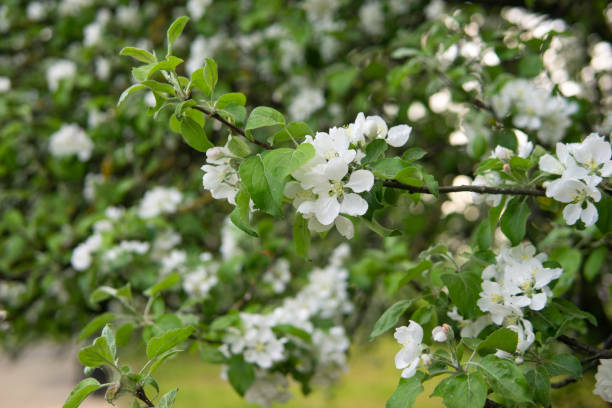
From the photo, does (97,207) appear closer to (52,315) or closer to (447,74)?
(52,315)

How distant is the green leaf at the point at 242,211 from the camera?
1.09 metres

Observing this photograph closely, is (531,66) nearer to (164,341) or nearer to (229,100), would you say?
(229,100)

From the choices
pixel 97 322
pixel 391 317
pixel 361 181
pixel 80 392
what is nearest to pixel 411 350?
pixel 391 317

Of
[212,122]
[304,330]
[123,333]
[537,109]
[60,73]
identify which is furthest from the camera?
[60,73]

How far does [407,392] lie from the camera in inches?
44.0

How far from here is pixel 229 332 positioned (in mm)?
1830

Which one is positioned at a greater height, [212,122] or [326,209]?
[326,209]

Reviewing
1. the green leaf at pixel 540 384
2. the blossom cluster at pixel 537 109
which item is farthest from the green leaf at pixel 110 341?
the blossom cluster at pixel 537 109

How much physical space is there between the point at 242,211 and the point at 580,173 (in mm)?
728

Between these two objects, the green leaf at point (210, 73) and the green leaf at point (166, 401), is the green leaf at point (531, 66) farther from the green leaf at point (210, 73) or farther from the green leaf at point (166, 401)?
the green leaf at point (166, 401)

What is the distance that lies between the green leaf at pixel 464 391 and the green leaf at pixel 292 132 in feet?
2.01

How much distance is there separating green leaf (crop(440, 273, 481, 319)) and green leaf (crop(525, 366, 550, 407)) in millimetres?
174

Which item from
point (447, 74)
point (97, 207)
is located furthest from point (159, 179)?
point (447, 74)

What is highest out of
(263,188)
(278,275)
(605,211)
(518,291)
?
(263,188)
